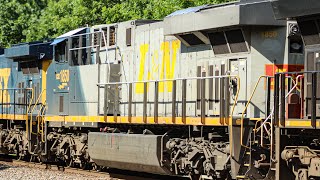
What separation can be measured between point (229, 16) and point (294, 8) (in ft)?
5.92

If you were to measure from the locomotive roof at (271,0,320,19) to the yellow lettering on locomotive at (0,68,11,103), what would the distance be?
13.9 meters

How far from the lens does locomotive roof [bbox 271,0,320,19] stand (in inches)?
443

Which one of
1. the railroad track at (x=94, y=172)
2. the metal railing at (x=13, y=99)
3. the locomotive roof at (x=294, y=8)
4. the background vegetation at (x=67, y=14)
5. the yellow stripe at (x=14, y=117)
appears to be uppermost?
the background vegetation at (x=67, y=14)

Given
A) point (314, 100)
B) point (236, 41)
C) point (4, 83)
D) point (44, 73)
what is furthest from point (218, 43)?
point (4, 83)

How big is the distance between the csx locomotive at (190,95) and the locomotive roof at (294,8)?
17 millimetres

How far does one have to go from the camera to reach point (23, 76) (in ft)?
74.0

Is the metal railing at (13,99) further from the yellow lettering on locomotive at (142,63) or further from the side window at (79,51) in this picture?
the yellow lettering on locomotive at (142,63)

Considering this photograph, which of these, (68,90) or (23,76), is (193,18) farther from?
(23,76)

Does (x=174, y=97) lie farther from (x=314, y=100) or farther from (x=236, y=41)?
(x=314, y=100)

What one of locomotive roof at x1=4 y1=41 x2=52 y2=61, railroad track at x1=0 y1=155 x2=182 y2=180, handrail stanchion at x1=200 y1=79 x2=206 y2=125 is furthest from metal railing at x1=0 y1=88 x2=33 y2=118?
handrail stanchion at x1=200 y1=79 x2=206 y2=125

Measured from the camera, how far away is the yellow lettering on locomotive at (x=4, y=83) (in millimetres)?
23570

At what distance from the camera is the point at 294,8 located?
448 inches

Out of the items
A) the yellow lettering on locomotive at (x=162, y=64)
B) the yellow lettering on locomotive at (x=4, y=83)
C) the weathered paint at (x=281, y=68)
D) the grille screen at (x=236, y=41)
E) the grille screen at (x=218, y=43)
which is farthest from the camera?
the yellow lettering on locomotive at (x=4, y=83)

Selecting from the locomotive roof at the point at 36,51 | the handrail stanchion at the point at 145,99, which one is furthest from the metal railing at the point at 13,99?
the handrail stanchion at the point at 145,99
